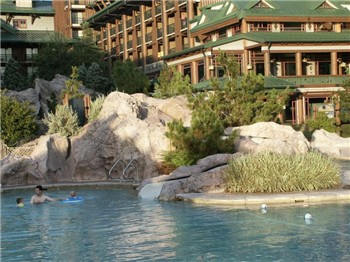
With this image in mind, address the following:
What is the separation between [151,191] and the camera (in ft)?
67.1

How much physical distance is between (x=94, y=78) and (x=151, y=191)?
107 feet

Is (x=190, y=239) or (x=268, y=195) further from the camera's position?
(x=268, y=195)

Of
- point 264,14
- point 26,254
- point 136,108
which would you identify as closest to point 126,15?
point 264,14

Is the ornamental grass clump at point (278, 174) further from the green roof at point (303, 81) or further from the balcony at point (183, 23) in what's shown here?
the balcony at point (183, 23)

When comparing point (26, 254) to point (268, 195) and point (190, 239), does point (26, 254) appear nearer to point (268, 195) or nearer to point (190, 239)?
point (190, 239)

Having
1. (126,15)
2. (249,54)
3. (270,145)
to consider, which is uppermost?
(126,15)

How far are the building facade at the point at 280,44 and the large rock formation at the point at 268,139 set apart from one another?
15.6m

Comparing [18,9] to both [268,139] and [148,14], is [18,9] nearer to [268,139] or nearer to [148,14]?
[148,14]

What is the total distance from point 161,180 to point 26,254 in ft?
30.7

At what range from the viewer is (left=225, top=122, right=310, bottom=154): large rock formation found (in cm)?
2333

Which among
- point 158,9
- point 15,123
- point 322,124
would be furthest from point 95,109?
point 158,9

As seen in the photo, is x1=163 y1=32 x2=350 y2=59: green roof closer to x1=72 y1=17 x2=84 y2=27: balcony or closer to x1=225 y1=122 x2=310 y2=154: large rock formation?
x1=225 y1=122 x2=310 y2=154: large rock formation

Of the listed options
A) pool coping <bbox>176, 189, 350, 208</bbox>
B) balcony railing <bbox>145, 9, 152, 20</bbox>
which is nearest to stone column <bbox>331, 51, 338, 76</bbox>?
balcony railing <bbox>145, 9, 152, 20</bbox>

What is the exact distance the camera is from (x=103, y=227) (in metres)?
15.2
